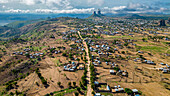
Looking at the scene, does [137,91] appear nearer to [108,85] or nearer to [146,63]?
[108,85]

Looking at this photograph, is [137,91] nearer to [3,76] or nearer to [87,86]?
[87,86]

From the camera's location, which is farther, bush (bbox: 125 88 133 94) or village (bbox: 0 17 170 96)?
village (bbox: 0 17 170 96)

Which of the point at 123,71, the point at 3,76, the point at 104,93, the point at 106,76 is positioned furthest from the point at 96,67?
the point at 3,76

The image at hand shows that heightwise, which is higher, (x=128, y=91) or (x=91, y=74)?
(x=91, y=74)

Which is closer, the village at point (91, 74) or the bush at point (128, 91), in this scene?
the bush at point (128, 91)

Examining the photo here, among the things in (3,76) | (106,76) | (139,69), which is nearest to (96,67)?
(106,76)

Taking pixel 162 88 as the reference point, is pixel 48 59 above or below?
above

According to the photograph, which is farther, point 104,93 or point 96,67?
point 96,67

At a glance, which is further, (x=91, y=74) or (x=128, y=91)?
(x=91, y=74)

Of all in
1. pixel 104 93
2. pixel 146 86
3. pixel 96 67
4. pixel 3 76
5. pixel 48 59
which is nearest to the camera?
pixel 104 93

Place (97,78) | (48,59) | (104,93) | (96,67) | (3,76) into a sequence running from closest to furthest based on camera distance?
1. (104,93)
2. (97,78)
3. (3,76)
4. (96,67)
5. (48,59)
